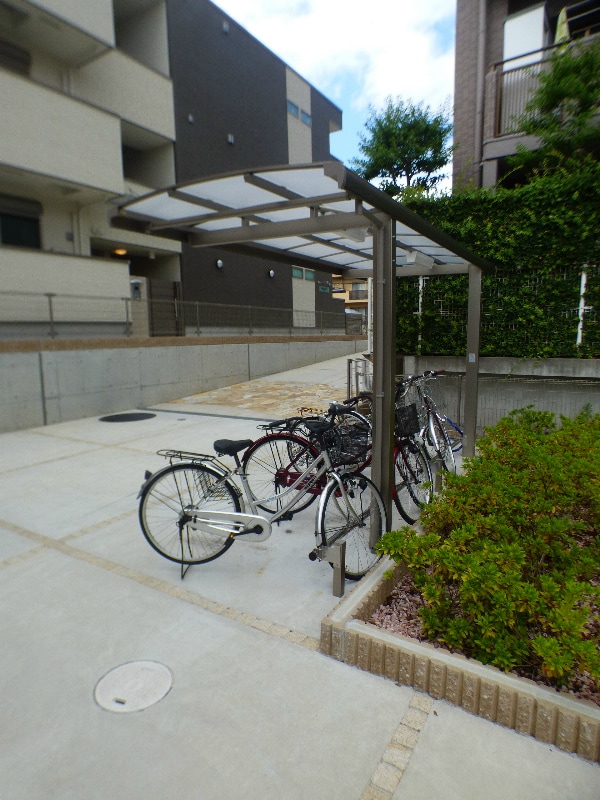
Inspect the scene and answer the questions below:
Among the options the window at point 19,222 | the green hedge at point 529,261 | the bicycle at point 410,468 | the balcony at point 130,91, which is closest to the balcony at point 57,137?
the balcony at point 130,91

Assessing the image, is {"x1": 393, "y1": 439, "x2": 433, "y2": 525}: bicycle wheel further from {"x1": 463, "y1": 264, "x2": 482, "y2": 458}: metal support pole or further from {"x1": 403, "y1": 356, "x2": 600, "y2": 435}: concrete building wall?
{"x1": 403, "y1": 356, "x2": 600, "y2": 435}: concrete building wall

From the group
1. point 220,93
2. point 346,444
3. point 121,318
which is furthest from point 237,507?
point 220,93

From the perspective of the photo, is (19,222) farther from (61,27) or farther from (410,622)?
(410,622)

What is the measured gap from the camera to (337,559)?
9.09 feet

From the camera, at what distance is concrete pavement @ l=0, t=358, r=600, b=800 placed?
5.49 feet

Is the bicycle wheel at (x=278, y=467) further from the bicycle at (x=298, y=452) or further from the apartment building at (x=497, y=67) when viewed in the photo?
the apartment building at (x=497, y=67)

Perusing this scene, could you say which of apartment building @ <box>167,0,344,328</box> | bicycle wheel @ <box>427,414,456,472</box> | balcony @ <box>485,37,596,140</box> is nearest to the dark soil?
bicycle wheel @ <box>427,414,456,472</box>

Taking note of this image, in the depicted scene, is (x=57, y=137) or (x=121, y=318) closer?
(x=57, y=137)

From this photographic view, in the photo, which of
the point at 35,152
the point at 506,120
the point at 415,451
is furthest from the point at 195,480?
the point at 506,120

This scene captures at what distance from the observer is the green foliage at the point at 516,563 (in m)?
1.95

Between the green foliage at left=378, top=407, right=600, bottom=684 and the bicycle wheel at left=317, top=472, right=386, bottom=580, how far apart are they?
36 centimetres

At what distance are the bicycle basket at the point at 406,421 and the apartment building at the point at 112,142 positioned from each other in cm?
447

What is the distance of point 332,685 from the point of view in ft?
6.97

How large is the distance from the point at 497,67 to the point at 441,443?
34.3 feet
